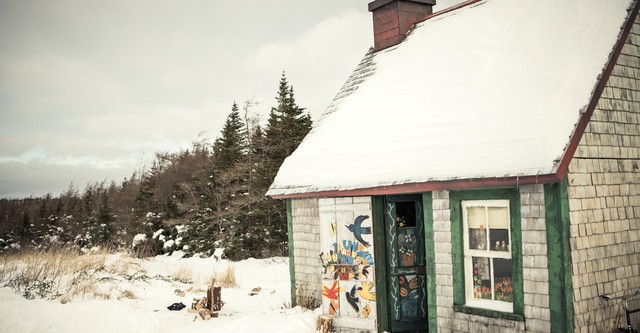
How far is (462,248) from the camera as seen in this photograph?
255 inches

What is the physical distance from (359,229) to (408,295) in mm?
1460

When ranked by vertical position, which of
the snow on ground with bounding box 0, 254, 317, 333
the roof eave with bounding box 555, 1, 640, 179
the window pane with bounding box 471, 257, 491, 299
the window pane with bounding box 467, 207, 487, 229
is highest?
the roof eave with bounding box 555, 1, 640, 179

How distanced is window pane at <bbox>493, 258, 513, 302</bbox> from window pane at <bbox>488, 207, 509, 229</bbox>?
52cm

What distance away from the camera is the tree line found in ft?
76.4

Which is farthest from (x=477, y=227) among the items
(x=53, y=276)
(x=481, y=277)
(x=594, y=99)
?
(x=53, y=276)

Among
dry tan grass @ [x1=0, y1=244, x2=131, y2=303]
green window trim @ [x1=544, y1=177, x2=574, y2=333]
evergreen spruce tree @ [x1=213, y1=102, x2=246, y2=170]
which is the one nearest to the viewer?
green window trim @ [x1=544, y1=177, x2=574, y2=333]

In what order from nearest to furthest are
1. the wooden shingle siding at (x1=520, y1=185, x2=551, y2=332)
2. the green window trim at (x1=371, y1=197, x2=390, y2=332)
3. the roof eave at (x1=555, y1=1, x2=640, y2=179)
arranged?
the roof eave at (x1=555, y1=1, x2=640, y2=179), the wooden shingle siding at (x1=520, y1=185, x2=551, y2=332), the green window trim at (x1=371, y1=197, x2=390, y2=332)

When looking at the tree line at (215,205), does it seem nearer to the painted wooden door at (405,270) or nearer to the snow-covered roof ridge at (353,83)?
the snow-covered roof ridge at (353,83)

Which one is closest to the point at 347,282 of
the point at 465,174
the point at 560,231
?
the point at 465,174

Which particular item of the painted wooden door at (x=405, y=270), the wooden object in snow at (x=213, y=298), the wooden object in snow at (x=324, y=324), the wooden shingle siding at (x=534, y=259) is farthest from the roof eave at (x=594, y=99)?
the wooden object in snow at (x=213, y=298)

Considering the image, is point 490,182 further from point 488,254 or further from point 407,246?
point 407,246

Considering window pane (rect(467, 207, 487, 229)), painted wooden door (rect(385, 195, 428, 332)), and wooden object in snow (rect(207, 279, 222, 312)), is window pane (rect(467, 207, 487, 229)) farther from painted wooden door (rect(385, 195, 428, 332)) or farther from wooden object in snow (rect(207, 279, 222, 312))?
wooden object in snow (rect(207, 279, 222, 312))

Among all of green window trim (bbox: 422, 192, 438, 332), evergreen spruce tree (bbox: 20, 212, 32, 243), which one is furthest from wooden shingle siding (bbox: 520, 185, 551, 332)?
evergreen spruce tree (bbox: 20, 212, 32, 243)

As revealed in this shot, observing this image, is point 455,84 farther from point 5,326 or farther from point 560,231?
point 5,326
